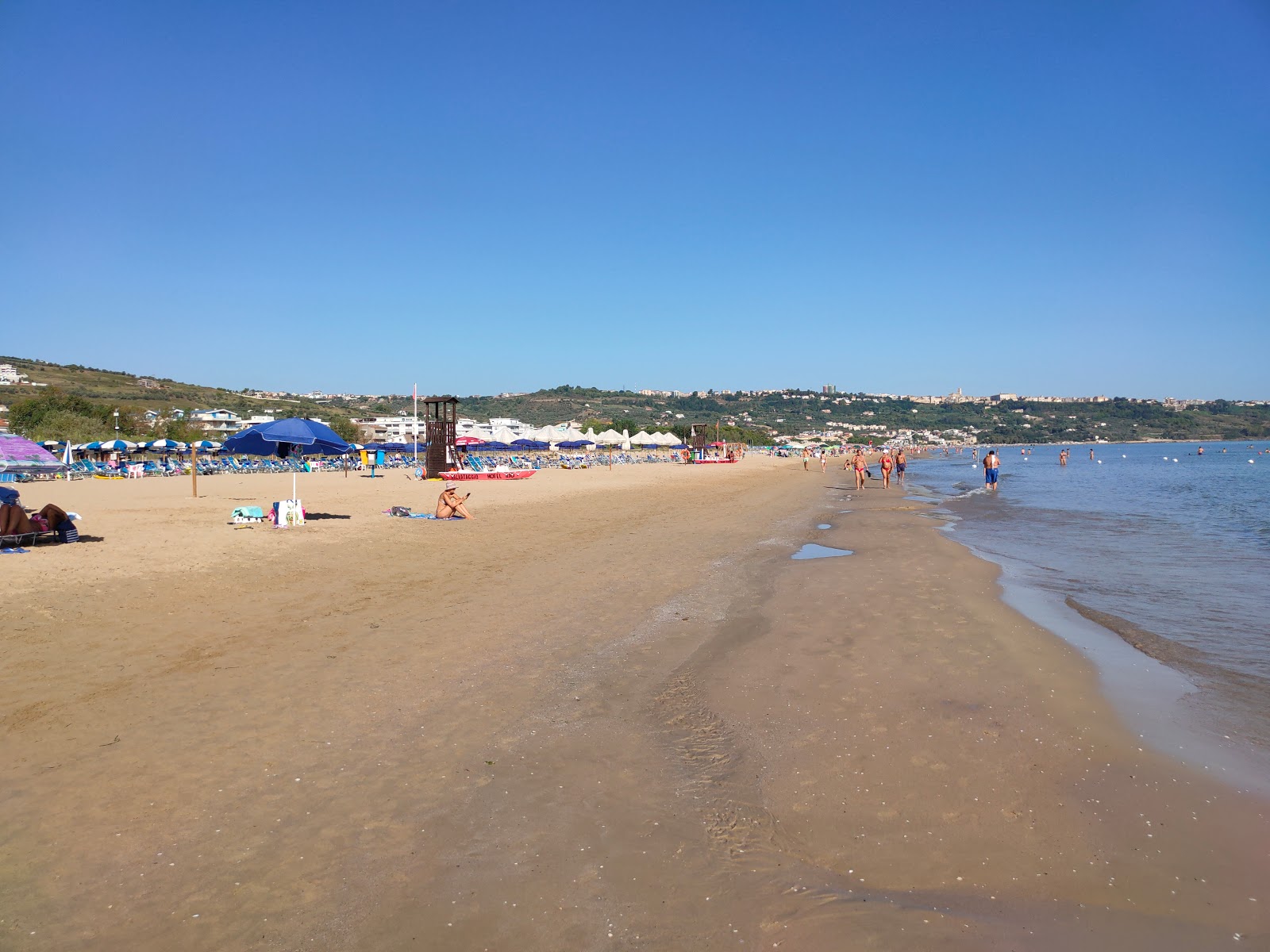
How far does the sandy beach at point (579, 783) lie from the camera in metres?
2.70

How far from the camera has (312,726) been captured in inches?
172

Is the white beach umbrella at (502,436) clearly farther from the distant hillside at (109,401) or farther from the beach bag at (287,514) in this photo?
the beach bag at (287,514)

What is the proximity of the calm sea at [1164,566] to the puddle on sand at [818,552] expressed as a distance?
2333 mm

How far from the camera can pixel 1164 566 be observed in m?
10.9

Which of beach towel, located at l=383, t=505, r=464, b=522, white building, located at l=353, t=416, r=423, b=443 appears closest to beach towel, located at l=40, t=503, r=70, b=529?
beach towel, located at l=383, t=505, r=464, b=522

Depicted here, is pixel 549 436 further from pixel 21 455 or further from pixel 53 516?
pixel 53 516

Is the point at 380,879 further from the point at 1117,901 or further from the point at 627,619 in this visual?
the point at 627,619

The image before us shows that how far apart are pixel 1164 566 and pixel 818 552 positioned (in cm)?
484

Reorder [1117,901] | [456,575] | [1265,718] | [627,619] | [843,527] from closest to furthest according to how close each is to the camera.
Answer: [1117,901] < [1265,718] < [627,619] < [456,575] < [843,527]

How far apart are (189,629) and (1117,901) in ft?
21.5

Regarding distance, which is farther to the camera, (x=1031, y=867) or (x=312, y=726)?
(x=312, y=726)

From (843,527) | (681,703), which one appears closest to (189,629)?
(681,703)

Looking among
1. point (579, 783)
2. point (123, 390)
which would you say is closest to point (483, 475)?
point (579, 783)

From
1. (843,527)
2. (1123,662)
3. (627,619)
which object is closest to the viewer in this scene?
(1123,662)
